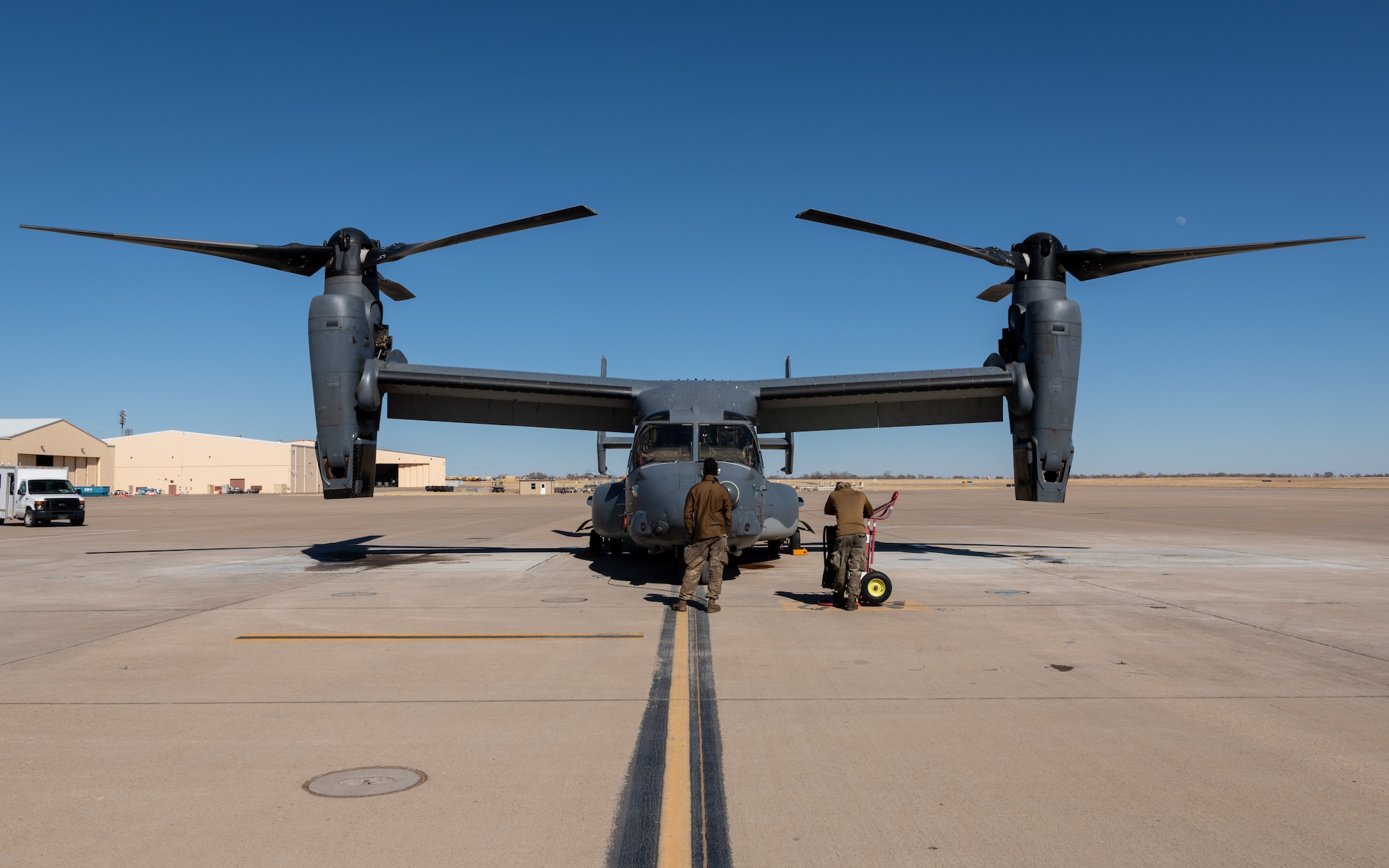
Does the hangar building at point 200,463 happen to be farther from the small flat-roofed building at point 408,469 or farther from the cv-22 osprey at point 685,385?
the cv-22 osprey at point 685,385

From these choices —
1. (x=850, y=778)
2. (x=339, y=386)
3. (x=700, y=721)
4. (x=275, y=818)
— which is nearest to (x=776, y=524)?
(x=339, y=386)

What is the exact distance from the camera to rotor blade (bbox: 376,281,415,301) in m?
16.2

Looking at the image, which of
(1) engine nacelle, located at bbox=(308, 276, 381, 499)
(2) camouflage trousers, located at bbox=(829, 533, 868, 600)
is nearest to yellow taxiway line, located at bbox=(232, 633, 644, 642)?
(2) camouflage trousers, located at bbox=(829, 533, 868, 600)

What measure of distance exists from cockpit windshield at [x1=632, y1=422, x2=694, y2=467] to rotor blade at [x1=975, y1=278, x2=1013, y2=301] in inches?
294

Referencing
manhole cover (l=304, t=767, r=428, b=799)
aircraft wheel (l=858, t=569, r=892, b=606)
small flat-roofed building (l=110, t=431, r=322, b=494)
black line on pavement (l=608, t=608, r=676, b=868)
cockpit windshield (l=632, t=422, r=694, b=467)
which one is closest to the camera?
black line on pavement (l=608, t=608, r=676, b=868)

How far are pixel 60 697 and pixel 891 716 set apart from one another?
562cm

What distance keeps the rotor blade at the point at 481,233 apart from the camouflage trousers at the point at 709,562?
538 cm

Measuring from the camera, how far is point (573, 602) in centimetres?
1066

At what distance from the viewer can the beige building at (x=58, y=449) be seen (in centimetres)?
6200

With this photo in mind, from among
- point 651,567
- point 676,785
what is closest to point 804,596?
point 651,567

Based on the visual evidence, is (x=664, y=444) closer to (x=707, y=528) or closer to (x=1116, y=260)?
(x=707, y=528)

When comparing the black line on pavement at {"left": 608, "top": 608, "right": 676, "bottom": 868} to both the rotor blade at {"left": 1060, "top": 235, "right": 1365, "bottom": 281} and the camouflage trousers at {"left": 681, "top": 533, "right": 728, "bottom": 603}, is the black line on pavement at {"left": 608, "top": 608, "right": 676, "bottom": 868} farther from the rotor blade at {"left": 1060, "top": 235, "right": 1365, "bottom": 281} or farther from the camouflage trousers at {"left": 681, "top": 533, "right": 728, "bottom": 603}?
the rotor blade at {"left": 1060, "top": 235, "right": 1365, "bottom": 281}

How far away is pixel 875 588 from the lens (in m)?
10.4

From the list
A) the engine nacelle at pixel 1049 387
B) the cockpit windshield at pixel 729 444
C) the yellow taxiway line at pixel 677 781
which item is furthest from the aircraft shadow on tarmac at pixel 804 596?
the engine nacelle at pixel 1049 387
